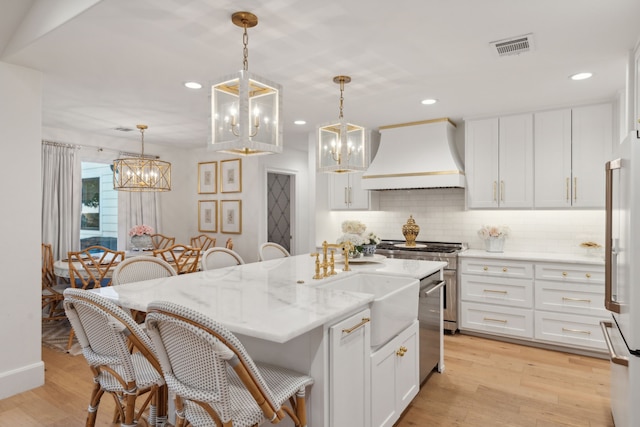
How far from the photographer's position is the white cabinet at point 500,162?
14.0 feet

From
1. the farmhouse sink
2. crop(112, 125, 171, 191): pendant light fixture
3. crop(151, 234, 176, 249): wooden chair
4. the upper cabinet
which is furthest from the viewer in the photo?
crop(151, 234, 176, 249): wooden chair

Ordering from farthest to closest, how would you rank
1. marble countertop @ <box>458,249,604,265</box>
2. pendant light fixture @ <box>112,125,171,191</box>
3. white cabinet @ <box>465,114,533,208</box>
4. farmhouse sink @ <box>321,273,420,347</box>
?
1. pendant light fixture @ <box>112,125,171,191</box>
2. white cabinet @ <box>465,114,533,208</box>
3. marble countertop @ <box>458,249,604,265</box>
4. farmhouse sink @ <box>321,273,420,347</box>

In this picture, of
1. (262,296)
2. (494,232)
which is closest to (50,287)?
(262,296)

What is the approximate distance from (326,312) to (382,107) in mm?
2954

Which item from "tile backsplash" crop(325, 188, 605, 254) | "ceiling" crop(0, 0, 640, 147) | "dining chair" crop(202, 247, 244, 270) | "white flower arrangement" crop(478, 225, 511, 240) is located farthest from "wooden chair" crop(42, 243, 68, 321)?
"white flower arrangement" crop(478, 225, 511, 240)

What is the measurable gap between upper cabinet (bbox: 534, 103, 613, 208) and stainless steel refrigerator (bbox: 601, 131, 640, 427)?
1.94 m

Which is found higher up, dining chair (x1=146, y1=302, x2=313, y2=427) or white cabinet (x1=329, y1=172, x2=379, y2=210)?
white cabinet (x1=329, y1=172, x2=379, y2=210)

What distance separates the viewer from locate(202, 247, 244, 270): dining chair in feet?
10.5

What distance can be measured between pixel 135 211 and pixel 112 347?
4.85 meters

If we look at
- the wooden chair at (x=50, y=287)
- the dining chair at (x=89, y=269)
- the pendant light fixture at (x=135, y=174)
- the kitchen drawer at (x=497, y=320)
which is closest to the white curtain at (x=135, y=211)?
the pendant light fixture at (x=135, y=174)

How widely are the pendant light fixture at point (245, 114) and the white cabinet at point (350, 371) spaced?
3.28ft

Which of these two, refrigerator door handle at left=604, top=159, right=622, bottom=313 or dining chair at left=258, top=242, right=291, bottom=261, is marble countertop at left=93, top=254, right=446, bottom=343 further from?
refrigerator door handle at left=604, top=159, right=622, bottom=313

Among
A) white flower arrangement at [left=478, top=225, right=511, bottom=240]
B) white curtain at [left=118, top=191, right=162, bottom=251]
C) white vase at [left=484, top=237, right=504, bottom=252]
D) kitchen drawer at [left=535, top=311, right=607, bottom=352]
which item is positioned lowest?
kitchen drawer at [left=535, top=311, right=607, bottom=352]

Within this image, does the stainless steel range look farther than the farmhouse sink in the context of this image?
Yes
